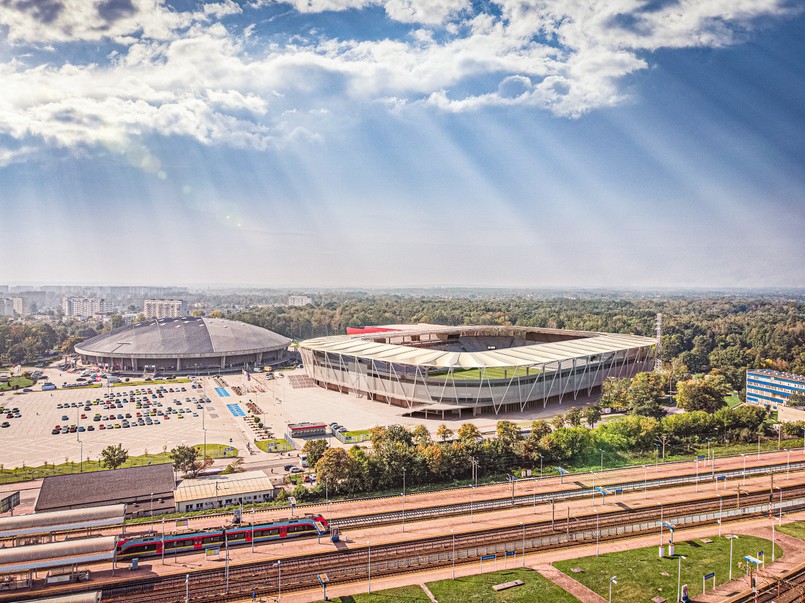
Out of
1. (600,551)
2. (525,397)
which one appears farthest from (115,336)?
(600,551)

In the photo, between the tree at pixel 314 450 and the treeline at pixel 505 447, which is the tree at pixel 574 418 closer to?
the treeline at pixel 505 447

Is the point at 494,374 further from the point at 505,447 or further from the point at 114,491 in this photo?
the point at 114,491

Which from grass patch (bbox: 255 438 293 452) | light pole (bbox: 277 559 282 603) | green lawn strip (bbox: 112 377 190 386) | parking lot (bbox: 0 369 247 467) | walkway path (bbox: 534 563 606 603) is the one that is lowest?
green lawn strip (bbox: 112 377 190 386)

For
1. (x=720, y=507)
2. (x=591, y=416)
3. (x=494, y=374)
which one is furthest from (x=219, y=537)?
(x=494, y=374)

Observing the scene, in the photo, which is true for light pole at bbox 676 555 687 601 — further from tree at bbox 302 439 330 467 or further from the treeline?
tree at bbox 302 439 330 467

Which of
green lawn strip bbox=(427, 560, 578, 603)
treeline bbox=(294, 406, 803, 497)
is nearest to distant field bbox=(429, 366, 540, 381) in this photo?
treeline bbox=(294, 406, 803, 497)

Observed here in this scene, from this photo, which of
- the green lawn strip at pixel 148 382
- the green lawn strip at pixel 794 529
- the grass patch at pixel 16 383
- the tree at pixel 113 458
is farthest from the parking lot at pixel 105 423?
the green lawn strip at pixel 794 529
